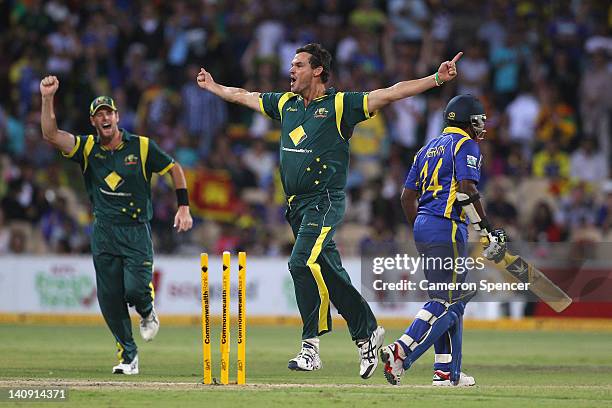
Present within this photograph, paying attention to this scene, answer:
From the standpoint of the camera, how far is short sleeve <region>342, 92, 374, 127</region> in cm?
1151

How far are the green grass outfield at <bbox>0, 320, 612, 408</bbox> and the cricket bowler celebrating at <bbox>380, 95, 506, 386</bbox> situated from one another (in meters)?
0.31

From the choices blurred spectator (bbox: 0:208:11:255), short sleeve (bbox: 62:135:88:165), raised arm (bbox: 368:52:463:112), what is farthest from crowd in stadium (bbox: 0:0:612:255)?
raised arm (bbox: 368:52:463:112)

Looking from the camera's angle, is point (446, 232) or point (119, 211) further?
point (119, 211)

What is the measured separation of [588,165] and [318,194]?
1276 cm

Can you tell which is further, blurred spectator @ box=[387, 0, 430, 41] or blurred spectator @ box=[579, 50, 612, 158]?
blurred spectator @ box=[387, 0, 430, 41]

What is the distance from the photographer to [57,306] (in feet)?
70.7

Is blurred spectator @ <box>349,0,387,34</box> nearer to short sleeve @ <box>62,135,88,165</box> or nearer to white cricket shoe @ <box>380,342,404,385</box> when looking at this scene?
short sleeve @ <box>62,135,88,165</box>

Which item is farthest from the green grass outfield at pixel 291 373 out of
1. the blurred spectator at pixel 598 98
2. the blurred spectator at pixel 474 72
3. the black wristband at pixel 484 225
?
the blurred spectator at pixel 474 72

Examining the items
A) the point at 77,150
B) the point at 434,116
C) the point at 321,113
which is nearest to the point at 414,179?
the point at 321,113

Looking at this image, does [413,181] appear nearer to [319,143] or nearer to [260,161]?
[319,143]

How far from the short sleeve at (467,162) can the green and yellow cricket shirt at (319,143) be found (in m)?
1.05

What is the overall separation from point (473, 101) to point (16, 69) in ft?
50.0

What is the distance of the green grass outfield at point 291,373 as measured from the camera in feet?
32.7

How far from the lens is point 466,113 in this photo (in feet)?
36.6
